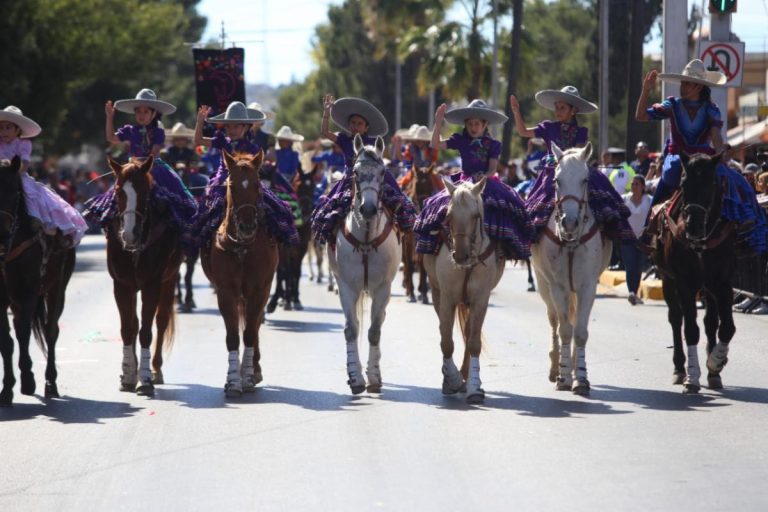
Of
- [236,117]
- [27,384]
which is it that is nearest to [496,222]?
[236,117]

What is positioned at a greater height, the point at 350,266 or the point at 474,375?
the point at 350,266

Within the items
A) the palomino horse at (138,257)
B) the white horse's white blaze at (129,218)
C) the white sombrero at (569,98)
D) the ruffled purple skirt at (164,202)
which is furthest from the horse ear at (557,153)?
the white horse's white blaze at (129,218)

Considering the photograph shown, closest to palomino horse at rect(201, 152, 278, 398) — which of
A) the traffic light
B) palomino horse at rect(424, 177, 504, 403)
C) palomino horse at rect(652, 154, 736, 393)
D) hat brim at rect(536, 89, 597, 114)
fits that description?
palomino horse at rect(424, 177, 504, 403)

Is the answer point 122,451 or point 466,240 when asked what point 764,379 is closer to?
point 466,240

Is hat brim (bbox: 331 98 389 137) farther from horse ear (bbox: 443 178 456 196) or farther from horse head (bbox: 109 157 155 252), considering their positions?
horse head (bbox: 109 157 155 252)

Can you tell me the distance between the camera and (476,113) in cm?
1357

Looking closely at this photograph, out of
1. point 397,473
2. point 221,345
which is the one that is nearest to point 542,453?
point 397,473

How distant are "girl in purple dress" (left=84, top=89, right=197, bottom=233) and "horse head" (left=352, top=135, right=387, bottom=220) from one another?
190 centimetres

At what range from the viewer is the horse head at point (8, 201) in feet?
41.4

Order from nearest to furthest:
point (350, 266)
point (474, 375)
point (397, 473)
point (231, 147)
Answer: point (397, 473) < point (474, 375) < point (350, 266) < point (231, 147)

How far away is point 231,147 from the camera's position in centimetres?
1430

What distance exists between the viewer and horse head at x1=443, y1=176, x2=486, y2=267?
12.6 meters

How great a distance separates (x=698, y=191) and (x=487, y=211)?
6.32 feet

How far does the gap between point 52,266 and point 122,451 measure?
395cm
